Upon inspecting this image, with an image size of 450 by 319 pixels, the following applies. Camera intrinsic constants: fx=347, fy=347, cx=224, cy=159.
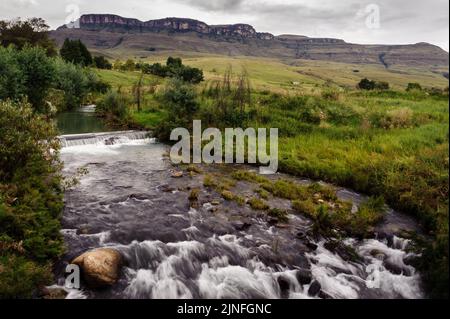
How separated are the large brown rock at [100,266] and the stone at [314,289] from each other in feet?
18.4

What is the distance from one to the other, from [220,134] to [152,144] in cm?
621

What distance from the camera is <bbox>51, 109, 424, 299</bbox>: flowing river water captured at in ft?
33.1

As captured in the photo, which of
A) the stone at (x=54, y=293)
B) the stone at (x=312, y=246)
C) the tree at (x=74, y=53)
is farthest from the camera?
the tree at (x=74, y=53)

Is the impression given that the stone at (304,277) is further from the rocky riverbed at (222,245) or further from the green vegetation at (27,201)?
the green vegetation at (27,201)

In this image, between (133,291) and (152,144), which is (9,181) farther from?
(152,144)

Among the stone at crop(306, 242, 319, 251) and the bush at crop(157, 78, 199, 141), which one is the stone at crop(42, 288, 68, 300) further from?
the bush at crop(157, 78, 199, 141)

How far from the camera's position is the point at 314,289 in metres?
10.1

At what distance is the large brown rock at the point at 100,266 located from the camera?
31.7ft

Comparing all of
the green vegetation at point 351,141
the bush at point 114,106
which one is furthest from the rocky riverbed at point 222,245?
the bush at point 114,106

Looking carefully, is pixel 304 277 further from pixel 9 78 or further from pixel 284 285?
pixel 9 78

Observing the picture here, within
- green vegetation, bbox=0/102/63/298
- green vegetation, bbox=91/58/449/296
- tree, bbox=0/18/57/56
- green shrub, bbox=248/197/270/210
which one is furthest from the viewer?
tree, bbox=0/18/57/56

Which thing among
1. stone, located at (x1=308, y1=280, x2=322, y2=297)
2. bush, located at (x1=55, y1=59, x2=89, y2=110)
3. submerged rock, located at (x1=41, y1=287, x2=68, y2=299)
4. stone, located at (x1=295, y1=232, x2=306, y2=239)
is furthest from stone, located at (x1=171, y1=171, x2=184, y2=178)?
bush, located at (x1=55, y1=59, x2=89, y2=110)

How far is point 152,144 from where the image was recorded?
97.3 feet

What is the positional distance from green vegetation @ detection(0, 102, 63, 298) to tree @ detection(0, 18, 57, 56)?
69.9 meters
